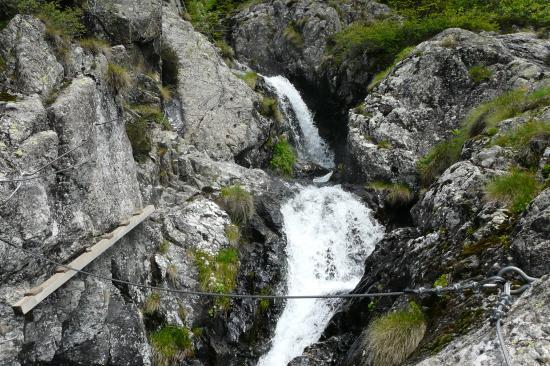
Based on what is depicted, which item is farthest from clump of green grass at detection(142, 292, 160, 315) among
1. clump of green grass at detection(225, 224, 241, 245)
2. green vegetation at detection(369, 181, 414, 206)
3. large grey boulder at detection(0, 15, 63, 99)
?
green vegetation at detection(369, 181, 414, 206)

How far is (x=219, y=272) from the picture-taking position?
31.5 ft

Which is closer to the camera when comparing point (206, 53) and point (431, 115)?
point (431, 115)

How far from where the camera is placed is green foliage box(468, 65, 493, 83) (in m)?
13.4

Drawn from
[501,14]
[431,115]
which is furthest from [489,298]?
[501,14]

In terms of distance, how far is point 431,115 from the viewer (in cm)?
1392

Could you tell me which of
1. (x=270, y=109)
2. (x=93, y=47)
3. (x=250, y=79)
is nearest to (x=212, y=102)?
(x=270, y=109)

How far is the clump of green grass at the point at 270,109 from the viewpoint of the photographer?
639 inches

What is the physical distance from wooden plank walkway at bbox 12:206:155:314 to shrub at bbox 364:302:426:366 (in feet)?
15.9

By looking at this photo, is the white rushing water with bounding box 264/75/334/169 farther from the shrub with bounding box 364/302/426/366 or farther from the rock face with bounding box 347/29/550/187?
the shrub with bounding box 364/302/426/366

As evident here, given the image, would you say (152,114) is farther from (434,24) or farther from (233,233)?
(434,24)

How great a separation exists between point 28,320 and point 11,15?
5.82 m

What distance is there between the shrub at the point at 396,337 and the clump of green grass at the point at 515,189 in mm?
2000

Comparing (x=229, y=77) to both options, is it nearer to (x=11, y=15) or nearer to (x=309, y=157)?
(x=309, y=157)

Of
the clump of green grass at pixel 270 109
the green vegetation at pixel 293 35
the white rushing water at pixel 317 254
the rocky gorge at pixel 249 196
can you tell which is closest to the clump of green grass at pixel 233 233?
the rocky gorge at pixel 249 196
